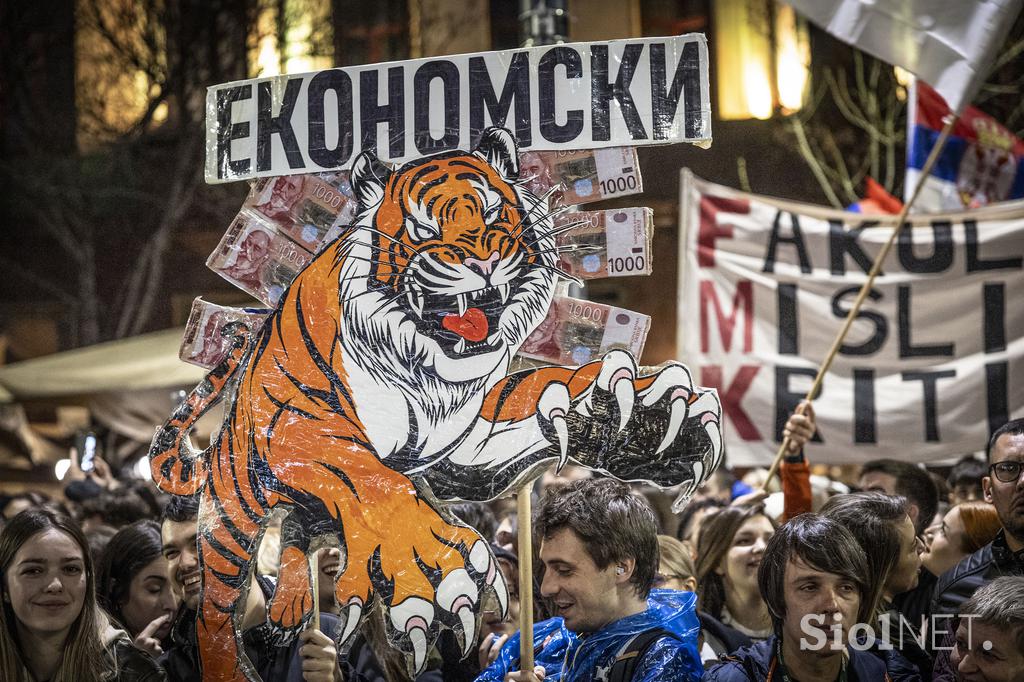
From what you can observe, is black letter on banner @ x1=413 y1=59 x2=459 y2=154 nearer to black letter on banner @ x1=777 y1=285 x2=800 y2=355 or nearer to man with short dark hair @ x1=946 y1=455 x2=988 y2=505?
black letter on banner @ x1=777 y1=285 x2=800 y2=355

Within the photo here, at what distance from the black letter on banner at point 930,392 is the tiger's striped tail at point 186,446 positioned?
4.05 meters

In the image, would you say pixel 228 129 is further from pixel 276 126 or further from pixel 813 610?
pixel 813 610

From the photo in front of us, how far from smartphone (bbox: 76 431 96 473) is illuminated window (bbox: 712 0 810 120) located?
10.0 meters

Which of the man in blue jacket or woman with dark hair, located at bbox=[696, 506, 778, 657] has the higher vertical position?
the man in blue jacket

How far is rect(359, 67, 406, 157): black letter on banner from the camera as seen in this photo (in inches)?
137

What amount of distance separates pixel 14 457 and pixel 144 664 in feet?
29.5

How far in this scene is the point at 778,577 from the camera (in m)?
3.04

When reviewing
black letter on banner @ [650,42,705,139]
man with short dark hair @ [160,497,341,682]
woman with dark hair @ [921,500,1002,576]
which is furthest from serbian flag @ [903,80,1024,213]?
man with short dark hair @ [160,497,341,682]

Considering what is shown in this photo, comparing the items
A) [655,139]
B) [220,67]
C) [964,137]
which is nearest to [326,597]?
[655,139]

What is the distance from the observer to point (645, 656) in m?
3.07

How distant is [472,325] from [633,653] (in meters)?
0.98

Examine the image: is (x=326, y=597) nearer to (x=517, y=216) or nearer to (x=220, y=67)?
(x=517, y=216)

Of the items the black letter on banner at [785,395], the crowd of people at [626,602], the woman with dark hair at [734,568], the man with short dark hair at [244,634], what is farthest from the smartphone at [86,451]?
the woman with dark hair at [734,568]

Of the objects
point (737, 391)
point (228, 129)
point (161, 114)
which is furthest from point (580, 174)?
point (161, 114)
